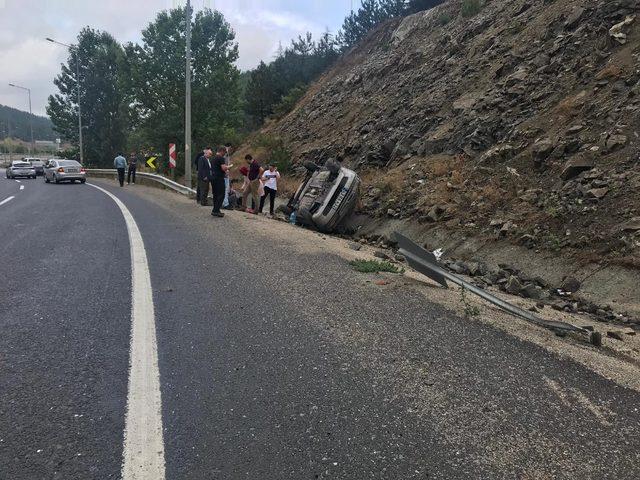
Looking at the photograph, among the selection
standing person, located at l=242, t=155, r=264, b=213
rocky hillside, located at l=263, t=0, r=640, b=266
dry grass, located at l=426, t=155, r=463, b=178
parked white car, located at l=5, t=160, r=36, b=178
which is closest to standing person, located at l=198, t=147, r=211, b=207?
standing person, located at l=242, t=155, r=264, b=213

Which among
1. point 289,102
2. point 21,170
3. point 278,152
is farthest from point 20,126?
point 278,152

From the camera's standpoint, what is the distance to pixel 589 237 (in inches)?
304

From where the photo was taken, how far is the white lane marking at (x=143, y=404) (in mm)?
2557

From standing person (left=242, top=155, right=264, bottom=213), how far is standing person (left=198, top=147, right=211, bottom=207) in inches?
43.1

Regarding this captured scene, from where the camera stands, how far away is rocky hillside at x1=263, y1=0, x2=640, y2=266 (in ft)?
27.7

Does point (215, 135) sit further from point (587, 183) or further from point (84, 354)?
point (84, 354)

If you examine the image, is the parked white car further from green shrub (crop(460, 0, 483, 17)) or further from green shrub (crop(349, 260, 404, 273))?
green shrub (crop(349, 260, 404, 273))

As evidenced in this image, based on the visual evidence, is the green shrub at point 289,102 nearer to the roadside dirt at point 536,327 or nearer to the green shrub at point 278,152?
the green shrub at point 278,152

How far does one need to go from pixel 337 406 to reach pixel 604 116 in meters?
9.16

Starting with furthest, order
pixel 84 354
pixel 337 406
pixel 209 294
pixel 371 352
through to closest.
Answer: pixel 209 294
pixel 371 352
pixel 84 354
pixel 337 406

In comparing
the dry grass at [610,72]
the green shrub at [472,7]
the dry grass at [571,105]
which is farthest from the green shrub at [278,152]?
the dry grass at [610,72]

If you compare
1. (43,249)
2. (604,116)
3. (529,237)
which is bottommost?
(43,249)

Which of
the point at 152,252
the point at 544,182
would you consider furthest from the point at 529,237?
the point at 152,252

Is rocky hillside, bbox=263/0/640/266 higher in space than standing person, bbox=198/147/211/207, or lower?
higher
